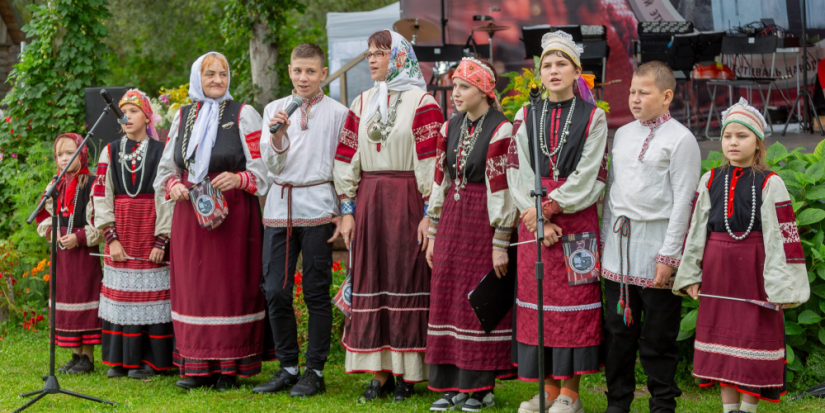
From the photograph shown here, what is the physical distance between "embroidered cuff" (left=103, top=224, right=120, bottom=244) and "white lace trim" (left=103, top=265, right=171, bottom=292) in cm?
20

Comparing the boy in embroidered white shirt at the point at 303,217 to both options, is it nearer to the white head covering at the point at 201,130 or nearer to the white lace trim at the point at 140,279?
the white head covering at the point at 201,130

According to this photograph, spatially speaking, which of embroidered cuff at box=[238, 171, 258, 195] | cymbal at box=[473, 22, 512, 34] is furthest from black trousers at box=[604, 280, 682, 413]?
cymbal at box=[473, 22, 512, 34]

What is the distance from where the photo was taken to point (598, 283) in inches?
160

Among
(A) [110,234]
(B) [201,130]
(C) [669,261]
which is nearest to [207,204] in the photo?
(B) [201,130]

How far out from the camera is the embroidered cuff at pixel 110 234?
17.4ft

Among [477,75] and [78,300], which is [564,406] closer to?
[477,75]

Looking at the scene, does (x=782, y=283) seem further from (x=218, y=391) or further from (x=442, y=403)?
(x=218, y=391)

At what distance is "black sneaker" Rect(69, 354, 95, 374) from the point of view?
5.57 metres

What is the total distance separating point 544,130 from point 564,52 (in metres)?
0.42

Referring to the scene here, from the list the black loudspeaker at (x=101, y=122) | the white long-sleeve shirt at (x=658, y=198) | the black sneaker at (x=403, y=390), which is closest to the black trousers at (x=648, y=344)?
the white long-sleeve shirt at (x=658, y=198)

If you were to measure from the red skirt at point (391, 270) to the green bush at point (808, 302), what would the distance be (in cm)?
A: 160

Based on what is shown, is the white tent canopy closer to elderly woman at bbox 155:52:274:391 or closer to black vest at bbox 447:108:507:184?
elderly woman at bbox 155:52:274:391

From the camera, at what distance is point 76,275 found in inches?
221

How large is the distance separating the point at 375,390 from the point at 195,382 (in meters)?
1.22
